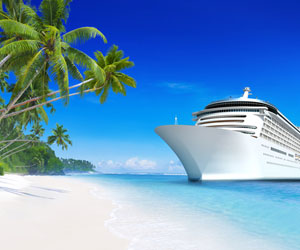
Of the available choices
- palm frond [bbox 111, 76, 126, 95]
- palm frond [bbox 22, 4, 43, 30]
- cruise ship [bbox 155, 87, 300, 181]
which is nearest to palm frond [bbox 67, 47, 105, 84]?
palm frond [bbox 22, 4, 43, 30]

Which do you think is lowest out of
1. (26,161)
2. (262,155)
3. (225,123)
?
(26,161)

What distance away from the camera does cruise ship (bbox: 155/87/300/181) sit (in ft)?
71.0

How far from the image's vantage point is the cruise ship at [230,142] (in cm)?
2164

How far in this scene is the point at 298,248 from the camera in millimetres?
5211

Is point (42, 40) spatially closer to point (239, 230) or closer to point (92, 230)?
point (92, 230)

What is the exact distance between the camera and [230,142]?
22047 mm

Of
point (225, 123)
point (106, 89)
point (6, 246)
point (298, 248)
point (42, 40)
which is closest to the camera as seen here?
point (6, 246)

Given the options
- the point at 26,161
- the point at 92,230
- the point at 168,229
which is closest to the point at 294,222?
the point at 168,229

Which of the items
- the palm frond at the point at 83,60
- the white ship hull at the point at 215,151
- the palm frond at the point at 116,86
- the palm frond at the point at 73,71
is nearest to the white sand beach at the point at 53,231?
the palm frond at the point at 83,60

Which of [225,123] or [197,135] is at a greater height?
[225,123]

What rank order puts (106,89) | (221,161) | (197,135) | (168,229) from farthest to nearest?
(221,161), (197,135), (106,89), (168,229)

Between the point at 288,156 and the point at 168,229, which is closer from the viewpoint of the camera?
the point at 168,229

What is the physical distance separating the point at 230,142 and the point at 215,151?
1642 mm

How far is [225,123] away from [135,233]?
73.5 feet
